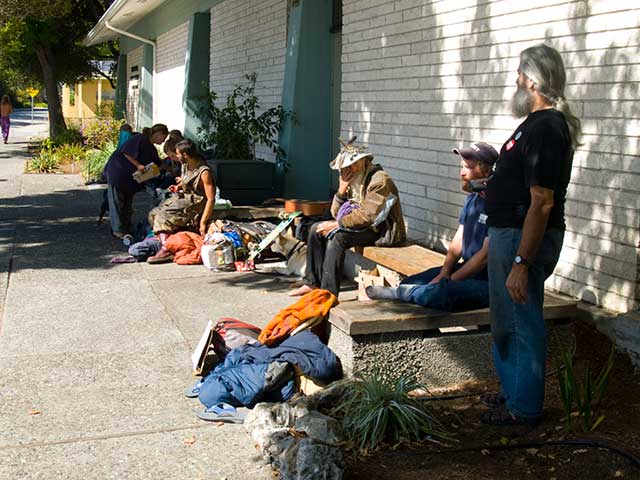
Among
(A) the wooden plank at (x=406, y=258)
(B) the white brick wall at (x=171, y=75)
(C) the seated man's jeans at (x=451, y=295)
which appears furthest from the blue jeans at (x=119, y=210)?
(B) the white brick wall at (x=171, y=75)

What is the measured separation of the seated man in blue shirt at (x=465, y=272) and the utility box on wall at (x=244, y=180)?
5.81m

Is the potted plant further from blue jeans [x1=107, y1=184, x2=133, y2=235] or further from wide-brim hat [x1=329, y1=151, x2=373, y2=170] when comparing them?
wide-brim hat [x1=329, y1=151, x2=373, y2=170]

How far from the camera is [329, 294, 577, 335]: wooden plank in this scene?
5.27 meters

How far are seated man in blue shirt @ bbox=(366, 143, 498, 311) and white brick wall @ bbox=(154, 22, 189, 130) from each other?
13.7 m

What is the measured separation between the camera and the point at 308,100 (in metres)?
11.5

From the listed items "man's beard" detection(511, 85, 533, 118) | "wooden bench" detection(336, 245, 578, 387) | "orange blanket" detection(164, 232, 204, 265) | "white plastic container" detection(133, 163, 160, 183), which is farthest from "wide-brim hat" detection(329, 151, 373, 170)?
"white plastic container" detection(133, 163, 160, 183)

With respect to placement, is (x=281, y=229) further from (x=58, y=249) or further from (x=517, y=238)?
(x=517, y=238)

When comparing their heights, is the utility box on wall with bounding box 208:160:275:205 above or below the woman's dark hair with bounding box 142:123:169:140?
below

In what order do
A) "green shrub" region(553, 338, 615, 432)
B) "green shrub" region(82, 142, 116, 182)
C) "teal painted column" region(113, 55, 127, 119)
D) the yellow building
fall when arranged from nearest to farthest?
1. "green shrub" region(553, 338, 615, 432)
2. "green shrub" region(82, 142, 116, 182)
3. "teal painted column" region(113, 55, 127, 119)
4. the yellow building

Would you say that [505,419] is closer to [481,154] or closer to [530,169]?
[530,169]

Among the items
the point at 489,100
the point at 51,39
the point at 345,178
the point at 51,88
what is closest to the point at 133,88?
the point at 51,88

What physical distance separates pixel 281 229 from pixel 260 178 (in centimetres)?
265

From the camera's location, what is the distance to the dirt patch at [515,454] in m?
4.28

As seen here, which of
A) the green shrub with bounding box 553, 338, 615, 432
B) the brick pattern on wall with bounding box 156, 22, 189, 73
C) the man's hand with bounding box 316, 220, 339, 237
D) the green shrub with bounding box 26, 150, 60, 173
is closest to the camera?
the green shrub with bounding box 553, 338, 615, 432
